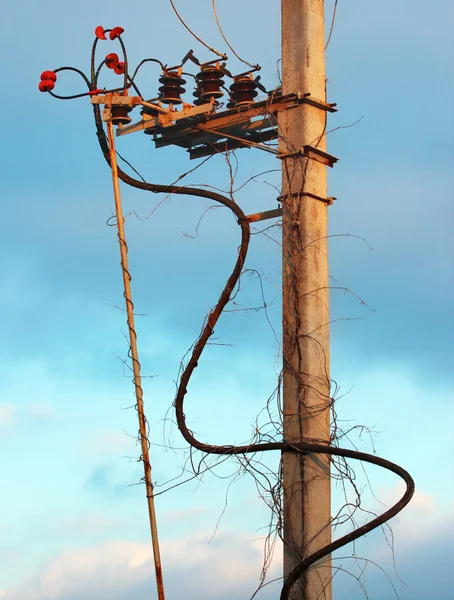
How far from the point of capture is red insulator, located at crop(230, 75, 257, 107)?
345 inches

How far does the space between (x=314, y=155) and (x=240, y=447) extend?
229 centimetres

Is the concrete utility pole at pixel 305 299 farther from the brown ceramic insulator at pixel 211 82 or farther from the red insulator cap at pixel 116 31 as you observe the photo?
the red insulator cap at pixel 116 31

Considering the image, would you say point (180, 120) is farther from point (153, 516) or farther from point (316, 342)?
point (153, 516)

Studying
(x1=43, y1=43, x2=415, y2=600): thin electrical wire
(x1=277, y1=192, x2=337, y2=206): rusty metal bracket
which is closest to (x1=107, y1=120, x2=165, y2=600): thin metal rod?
(x1=43, y1=43, x2=415, y2=600): thin electrical wire

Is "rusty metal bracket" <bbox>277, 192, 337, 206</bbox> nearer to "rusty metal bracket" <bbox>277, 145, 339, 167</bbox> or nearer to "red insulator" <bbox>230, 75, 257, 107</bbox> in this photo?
"rusty metal bracket" <bbox>277, 145, 339, 167</bbox>

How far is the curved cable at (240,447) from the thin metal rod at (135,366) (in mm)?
334

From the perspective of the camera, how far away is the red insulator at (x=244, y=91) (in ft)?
28.8

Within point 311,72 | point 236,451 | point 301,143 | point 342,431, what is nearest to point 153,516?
point 236,451

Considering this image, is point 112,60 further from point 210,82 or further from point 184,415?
point 184,415

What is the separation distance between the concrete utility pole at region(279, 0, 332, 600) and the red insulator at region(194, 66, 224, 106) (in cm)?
61

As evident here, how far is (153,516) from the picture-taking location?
790cm

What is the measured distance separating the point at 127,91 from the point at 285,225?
1.80 meters

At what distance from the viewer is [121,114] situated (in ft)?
29.7

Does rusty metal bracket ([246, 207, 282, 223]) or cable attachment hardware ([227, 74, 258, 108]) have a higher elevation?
cable attachment hardware ([227, 74, 258, 108])
